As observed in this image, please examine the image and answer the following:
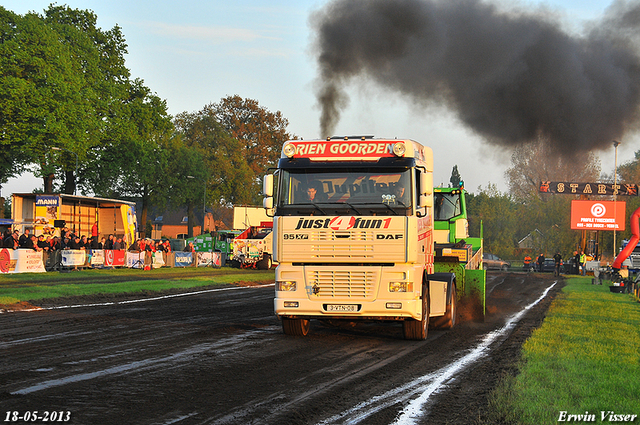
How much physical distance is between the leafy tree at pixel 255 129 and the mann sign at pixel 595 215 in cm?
3655

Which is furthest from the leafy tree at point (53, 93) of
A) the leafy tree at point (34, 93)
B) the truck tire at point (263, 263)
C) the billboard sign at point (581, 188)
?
the billboard sign at point (581, 188)

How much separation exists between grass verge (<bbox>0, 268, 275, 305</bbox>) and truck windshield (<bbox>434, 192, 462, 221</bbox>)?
35.3 ft

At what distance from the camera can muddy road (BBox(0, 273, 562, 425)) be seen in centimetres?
670

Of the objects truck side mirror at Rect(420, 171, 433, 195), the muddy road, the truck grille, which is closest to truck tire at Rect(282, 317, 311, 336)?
the muddy road

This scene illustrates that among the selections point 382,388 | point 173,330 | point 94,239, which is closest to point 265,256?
point 94,239

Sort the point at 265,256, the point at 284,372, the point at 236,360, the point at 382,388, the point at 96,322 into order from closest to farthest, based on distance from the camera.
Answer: the point at 382,388
the point at 284,372
the point at 236,360
the point at 96,322
the point at 265,256

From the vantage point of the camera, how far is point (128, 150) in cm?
5419

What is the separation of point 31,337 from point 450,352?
7.18 metres

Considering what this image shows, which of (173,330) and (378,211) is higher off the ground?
(378,211)

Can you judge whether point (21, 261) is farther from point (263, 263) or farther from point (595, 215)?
point (595, 215)

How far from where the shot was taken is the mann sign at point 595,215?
57.5 m

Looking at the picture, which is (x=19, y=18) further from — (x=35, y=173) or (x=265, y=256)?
(x=265, y=256)

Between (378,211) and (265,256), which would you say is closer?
(378,211)

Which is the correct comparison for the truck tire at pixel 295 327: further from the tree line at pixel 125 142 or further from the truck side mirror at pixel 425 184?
the tree line at pixel 125 142
